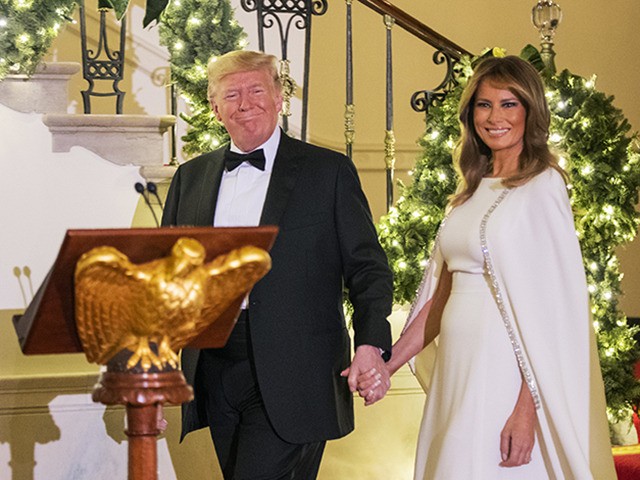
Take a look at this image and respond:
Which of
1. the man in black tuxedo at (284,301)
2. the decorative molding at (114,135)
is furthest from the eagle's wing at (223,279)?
the decorative molding at (114,135)

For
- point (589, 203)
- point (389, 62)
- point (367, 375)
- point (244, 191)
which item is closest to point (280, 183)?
point (244, 191)

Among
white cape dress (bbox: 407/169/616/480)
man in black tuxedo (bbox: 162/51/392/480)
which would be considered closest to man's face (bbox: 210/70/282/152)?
man in black tuxedo (bbox: 162/51/392/480)

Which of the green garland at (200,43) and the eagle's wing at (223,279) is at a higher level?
the green garland at (200,43)

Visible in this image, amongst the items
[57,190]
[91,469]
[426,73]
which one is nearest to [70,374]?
[91,469]

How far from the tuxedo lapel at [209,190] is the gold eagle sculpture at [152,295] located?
61.6 inches

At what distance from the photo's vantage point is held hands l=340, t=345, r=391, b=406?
3477 millimetres

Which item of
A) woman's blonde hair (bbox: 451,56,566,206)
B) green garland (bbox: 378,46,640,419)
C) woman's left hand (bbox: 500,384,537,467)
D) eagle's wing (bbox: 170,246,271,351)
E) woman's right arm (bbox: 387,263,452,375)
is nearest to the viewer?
eagle's wing (bbox: 170,246,271,351)

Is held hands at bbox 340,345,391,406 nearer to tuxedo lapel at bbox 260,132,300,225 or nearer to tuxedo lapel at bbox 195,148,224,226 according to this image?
tuxedo lapel at bbox 260,132,300,225

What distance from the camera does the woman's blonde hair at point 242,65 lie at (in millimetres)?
3639

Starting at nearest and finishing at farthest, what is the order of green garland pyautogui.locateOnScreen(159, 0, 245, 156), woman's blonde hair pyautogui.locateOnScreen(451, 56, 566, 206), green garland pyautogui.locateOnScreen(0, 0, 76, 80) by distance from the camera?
woman's blonde hair pyautogui.locateOnScreen(451, 56, 566, 206)
green garland pyautogui.locateOnScreen(0, 0, 76, 80)
green garland pyautogui.locateOnScreen(159, 0, 245, 156)

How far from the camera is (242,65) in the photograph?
364 cm

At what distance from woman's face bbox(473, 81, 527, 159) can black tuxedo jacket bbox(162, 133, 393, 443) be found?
1.42ft

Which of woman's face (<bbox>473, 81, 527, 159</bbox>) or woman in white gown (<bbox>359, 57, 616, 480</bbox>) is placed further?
woman's face (<bbox>473, 81, 527, 159</bbox>)

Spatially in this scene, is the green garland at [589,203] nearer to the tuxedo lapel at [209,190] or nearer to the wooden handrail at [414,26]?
the wooden handrail at [414,26]
